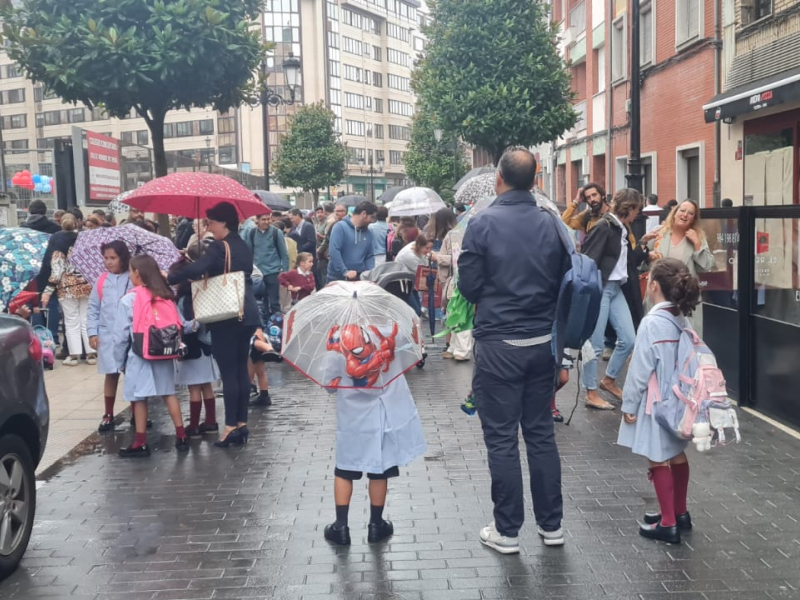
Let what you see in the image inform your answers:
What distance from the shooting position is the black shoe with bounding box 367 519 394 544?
17.1 feet

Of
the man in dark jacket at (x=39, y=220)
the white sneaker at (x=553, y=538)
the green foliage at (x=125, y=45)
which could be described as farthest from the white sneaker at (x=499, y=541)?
the man in dark jacket at (x=39, y=220)

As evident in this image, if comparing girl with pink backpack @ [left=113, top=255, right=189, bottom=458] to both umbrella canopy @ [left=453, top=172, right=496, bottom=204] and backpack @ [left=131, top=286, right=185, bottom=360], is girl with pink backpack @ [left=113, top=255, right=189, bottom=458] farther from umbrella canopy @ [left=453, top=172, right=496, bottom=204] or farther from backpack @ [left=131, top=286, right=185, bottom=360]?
umbrella canopy @ [left=453, top=172, right=496, bottom=204]

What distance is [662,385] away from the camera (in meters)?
5.07

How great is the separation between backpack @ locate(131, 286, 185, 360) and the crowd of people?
0.07ft

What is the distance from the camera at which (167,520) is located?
5699 millimetres

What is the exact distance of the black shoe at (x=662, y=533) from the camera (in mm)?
5020

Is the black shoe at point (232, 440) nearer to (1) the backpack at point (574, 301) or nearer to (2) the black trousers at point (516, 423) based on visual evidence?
(2) the black trousers at point (516, 423)

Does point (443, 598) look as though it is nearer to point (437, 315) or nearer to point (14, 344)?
point (14, 344)

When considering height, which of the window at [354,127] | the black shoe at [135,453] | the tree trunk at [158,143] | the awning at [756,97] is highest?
the window at [354,127]

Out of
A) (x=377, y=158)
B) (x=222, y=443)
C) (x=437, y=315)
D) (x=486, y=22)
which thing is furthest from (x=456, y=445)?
(x=377, y=158)

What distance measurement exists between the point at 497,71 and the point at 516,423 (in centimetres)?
2071

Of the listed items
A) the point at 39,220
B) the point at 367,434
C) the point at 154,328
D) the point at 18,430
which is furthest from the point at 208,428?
the point at 39,220

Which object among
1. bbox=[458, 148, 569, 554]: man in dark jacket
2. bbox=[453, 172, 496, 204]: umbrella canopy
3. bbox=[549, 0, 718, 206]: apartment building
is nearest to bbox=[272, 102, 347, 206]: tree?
bbox=[549, 0, 718, 206]: apartment building

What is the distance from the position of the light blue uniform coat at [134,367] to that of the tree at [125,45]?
4656 mm
